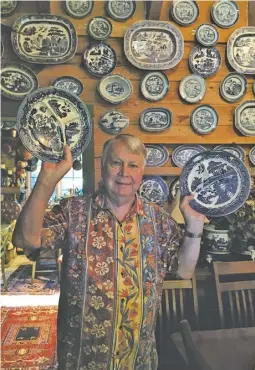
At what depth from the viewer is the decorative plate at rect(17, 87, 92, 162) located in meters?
0.99

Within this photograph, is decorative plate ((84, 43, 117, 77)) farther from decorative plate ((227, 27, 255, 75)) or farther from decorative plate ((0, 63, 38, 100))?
decorative plate ((227, 27, 255, 75))

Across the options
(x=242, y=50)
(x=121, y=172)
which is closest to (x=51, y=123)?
(x=121, y=172)

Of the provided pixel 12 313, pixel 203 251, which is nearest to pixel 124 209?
pixel 203 251

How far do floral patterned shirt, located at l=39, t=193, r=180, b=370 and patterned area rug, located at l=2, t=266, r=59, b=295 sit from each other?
427mm

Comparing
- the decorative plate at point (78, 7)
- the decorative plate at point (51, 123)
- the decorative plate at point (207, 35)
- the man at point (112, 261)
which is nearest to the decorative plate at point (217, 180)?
the man at point (112, 261)

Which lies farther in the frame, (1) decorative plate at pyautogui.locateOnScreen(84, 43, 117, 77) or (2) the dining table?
(1) decorative plate at pyautogui.locateOnScreen(84, 43, 117, 77)

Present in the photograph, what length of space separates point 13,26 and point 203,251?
1276 millimetres

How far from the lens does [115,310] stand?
904mm

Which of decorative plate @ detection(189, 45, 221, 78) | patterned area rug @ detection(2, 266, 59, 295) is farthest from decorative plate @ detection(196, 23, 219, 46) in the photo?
patterned area rug @ detection(2, 266, 59, 295)

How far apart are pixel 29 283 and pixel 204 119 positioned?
115 cm

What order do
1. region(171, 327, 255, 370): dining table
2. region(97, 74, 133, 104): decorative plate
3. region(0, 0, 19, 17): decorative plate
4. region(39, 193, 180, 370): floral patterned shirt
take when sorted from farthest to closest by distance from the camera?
region(97, 74, 133, 104): decorative plate → region(0, 0, 19, 17): decorative plate → region(171, 327, 255, 370): dining table → region(39, 193, 180, 370): floral patterned shirt

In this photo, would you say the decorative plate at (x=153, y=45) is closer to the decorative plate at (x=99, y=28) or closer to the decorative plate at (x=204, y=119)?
the decorative plate at (x=99, y=28)

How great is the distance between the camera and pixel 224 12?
156 cm

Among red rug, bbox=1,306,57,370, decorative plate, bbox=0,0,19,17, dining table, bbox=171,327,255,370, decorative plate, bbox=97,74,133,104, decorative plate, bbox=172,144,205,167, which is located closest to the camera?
dining table, bbox=171,327,255,370
